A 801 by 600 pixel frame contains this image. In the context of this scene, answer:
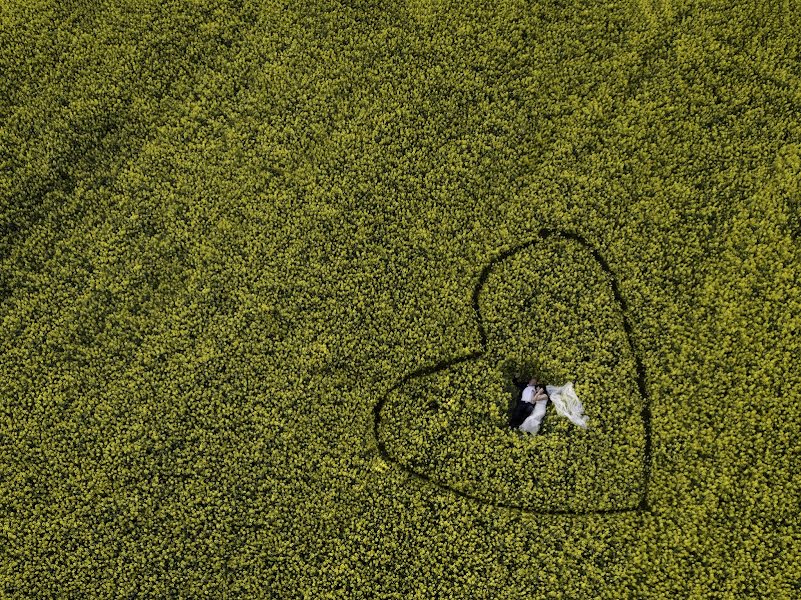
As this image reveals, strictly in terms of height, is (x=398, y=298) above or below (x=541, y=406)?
above

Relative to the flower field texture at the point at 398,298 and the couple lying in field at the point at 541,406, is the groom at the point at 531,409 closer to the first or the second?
the couple lying in field at the point at 541,406

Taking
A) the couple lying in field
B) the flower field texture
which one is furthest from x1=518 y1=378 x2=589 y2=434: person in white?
the flower field texture

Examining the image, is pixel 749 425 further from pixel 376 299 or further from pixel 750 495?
pixel 376 299

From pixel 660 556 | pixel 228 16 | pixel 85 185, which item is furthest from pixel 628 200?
pixel 85 185

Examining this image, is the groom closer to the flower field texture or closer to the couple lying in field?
the couple lying in field

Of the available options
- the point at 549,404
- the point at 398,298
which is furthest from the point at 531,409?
the point at 398,298

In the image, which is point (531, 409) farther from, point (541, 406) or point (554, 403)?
point (554, 403)
